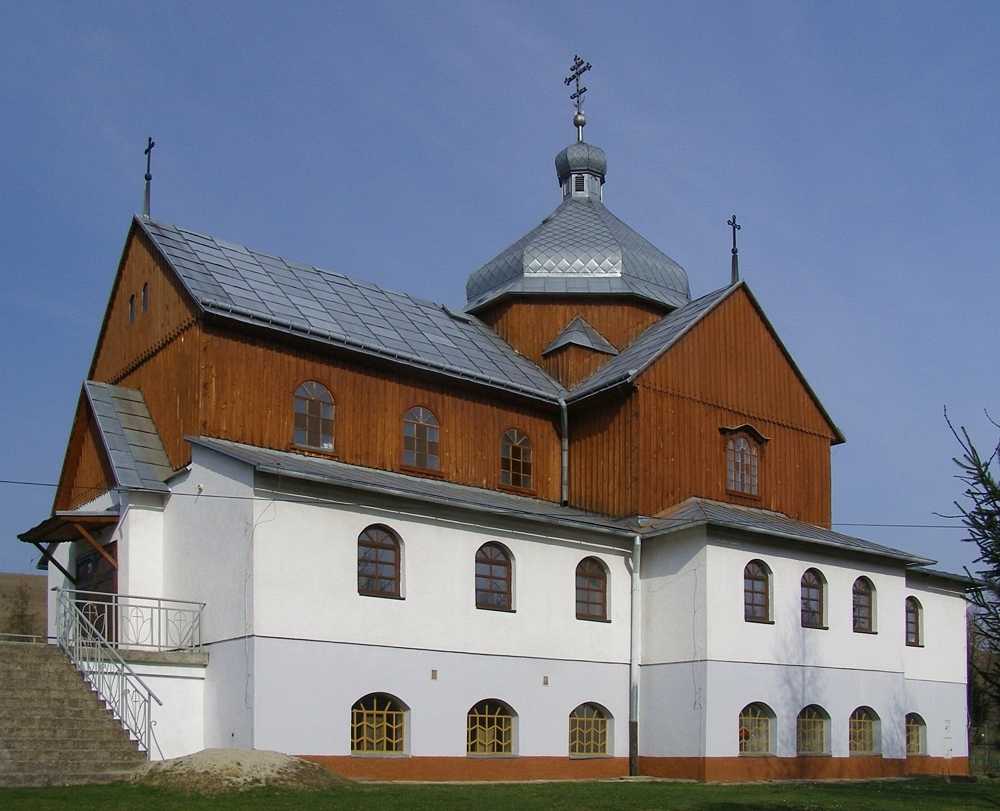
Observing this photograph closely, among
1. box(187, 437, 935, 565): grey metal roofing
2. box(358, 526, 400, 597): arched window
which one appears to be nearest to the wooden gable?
box(187, 437, 935, 565): grey metal roofing

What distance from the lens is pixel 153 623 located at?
20.7 m

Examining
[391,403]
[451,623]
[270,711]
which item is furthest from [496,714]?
[391,403]

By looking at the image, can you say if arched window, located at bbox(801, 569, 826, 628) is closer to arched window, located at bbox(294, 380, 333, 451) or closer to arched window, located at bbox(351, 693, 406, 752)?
arched window, located at bbox(351, 693, 406, 752)

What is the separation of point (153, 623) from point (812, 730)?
1280 centimetres

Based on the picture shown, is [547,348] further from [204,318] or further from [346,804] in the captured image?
[346,804]

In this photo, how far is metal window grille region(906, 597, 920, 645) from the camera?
28625mm

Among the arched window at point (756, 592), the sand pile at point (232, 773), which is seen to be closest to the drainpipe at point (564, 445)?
the arched window at point (756, 592)

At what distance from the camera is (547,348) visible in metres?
28.4

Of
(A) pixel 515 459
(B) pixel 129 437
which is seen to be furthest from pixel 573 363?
(B) pixel 129 437

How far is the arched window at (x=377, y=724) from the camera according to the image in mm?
19625

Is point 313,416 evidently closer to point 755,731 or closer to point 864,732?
point 755,731

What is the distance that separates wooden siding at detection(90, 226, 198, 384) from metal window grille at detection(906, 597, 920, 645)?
1749cm

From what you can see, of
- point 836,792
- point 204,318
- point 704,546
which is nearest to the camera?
point 836,792

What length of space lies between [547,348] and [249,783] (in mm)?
14560
